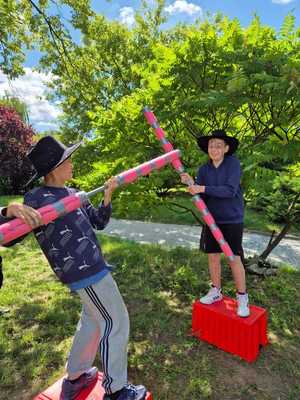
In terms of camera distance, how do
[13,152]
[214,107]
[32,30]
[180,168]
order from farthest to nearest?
[13,152] < [32,30] < [214,107] < [180,168]

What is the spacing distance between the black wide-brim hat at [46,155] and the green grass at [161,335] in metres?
2.02

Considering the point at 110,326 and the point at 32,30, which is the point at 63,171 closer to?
the point at 110,326

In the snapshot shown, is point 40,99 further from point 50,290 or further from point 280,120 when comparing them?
point 280,120

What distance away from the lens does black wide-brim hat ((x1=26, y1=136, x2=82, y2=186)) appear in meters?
2.36

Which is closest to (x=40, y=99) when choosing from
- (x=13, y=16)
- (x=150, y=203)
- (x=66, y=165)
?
(x=13, y=16)

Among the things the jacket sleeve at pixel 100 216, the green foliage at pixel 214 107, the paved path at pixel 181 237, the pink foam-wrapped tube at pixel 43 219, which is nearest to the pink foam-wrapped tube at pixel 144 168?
the jacket sleeve at pixel 100 216

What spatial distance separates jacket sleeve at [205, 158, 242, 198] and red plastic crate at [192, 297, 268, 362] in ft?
3.94

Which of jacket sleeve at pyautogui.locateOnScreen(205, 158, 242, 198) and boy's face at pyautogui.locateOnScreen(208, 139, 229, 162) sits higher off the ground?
boy's face at pyautogui.locateOnScreen(208, 139, 229, 162)

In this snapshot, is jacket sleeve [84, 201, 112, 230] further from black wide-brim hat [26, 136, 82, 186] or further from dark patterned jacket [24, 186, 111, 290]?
black wide-brim hat [26, 136, 82, 186]

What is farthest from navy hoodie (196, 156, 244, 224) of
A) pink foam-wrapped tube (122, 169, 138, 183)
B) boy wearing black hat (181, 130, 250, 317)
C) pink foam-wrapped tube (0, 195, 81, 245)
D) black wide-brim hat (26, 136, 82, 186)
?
pink foam-wrapped tube (0, 195, 81, 245)

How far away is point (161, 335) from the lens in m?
3.99

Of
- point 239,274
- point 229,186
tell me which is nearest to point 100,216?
point 229,186

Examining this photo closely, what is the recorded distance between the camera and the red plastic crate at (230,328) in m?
3.51

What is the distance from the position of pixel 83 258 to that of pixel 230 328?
1957 millimetres
